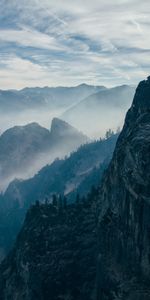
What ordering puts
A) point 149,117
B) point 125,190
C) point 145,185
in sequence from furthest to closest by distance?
1. point 149,117
2. point 125,190
3. point 145,185

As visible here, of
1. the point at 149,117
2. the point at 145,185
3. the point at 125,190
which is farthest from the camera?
the point at 149,117

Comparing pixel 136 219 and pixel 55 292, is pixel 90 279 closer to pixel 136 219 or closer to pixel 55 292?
pixel 55 292

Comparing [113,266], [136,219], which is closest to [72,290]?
[113,266]

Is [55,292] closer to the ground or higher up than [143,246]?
closer to the ground

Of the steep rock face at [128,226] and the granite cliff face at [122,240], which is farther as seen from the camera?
the granite cliff face at [122,240]

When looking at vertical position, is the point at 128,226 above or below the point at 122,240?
above

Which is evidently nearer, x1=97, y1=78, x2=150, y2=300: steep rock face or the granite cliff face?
x1=97, y1=78, x2=150, y2=300: steep rock face

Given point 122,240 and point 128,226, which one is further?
point 122,240

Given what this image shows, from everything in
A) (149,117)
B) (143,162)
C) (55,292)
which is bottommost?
(55,292)
